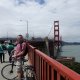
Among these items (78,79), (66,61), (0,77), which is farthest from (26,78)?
(66,61)

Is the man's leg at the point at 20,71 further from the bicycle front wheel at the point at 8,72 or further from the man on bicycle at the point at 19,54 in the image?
the bicycle front wheel at the point at 8,72

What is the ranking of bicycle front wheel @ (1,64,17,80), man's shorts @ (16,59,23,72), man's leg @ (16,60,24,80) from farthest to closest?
bicycle front wheel @ (1,64,17,80) < man's shorts @ (16,59,23,72) < man's leg @ (16,60,24,80)

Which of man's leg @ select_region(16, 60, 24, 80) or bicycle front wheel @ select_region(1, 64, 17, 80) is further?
bicycle front wheel @ select_region(1, 64, 17, 80)

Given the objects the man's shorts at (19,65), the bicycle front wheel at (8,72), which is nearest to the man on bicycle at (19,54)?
the man's shorts at (19,65)

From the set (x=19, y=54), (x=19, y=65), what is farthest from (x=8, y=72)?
(x=19, y=54)

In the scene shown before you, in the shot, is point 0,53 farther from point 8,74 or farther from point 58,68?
point 58,68

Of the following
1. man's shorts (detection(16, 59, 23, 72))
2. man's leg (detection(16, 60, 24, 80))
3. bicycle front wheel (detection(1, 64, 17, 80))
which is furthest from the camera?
bicycle front wheel (detection(1, 64, 17, 80))

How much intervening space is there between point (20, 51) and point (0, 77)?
8.55ft

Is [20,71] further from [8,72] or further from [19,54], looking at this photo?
[8,72]

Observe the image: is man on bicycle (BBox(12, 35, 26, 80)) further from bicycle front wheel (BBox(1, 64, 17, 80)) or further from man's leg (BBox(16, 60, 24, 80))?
bicycle front wheel (BBox(1, 64, 17, 80))

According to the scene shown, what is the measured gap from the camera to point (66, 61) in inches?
3201

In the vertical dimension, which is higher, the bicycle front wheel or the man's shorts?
the man's shorts

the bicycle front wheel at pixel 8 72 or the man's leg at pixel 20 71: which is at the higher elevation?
the man's leg at pixel 20 71

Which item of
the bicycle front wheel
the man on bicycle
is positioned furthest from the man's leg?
the bicycle front wheel
